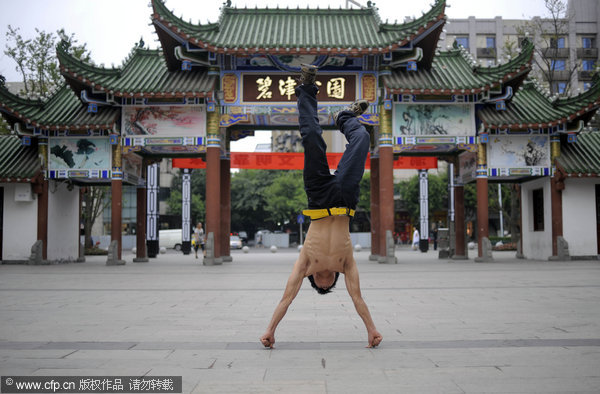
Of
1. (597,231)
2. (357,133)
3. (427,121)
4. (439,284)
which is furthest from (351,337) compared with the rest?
(597,231)

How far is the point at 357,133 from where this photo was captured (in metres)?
5.39

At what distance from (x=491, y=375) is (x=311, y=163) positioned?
2.46 metres

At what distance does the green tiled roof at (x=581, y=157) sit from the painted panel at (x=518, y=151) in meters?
0.77

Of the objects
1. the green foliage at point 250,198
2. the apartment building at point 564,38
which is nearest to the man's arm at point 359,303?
the apartment building at point 564,38

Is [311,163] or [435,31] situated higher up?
[435,31]

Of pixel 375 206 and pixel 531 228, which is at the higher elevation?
pixel 375 206

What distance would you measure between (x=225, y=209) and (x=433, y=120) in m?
8.93

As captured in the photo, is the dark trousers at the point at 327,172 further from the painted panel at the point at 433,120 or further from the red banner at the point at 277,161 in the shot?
the red banner at the point at 277,161

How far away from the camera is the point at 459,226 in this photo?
75.0ft

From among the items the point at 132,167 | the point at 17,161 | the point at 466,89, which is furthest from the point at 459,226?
the point at 17,161

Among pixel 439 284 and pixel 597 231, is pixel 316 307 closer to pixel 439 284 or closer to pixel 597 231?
pixel 439 284

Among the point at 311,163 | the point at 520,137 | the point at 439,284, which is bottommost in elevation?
the point at 439,284

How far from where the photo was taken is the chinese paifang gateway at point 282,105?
767 inches

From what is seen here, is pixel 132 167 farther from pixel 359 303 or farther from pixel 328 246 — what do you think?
pixel 359 303
